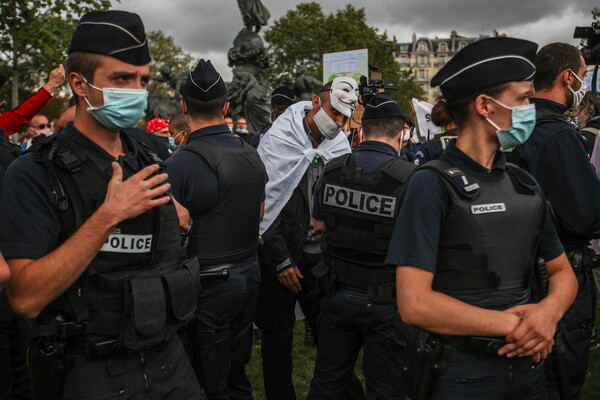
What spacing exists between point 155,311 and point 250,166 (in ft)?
5.89

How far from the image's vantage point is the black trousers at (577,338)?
326cm

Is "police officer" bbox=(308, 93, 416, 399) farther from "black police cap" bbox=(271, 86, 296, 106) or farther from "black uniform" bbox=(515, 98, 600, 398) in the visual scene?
"black police cap" bbox=(271, 86, 296, 106)

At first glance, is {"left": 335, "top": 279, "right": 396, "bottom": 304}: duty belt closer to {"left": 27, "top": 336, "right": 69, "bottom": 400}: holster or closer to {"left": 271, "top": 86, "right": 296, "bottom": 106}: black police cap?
{"left": 27, "top": 336, "right": 69, "bottom": 400}: holster

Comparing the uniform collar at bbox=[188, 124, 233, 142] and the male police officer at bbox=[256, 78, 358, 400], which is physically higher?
the uniform collar at bbox=[188, 124, 233, 142]

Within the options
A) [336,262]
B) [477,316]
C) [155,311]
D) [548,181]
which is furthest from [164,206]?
[548,181]


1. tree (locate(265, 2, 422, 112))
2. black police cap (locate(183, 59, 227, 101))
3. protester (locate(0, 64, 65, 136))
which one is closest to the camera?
black police cap (locate(183, 59, 227, 101))

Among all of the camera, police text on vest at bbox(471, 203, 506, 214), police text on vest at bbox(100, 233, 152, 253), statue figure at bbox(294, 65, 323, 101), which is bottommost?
police text on vest at bbox(100, 233, 152, 253)

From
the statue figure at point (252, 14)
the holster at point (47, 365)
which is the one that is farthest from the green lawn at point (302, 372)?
the statue figure at point (252, 14)

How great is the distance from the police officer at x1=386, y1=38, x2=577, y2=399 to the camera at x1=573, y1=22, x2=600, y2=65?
A: 7.92 ft

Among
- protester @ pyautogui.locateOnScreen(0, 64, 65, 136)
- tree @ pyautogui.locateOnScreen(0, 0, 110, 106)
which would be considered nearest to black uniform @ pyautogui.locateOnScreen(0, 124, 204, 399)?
protester @ pyautogui.locateOnScreen(0, 64, 65, 136)

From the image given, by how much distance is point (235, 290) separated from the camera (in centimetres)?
385

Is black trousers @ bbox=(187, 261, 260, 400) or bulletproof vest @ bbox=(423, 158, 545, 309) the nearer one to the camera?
bulletproof vest @ bbox=(423, 158, 545, 309)

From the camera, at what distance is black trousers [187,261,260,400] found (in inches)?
146

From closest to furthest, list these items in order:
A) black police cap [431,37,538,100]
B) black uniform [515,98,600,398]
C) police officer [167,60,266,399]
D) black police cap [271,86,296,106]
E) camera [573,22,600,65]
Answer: black police cap [431,37,538,100] < black uniform [515,98,600,398] < police officer [167,60,266,399] < camera [573,22,600,65] < black police cap [271,86,296,106]
